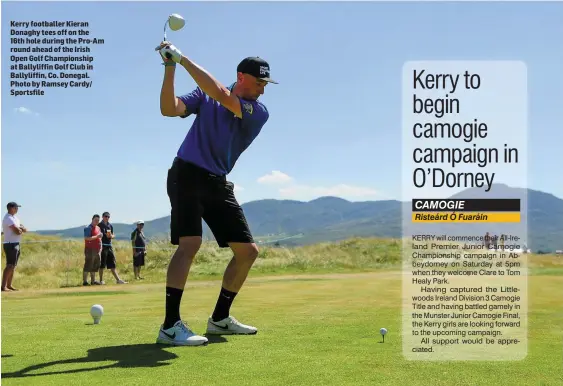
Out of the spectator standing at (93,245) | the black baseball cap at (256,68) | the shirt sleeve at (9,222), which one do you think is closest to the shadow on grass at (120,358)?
the black baseball cap at (256,68)

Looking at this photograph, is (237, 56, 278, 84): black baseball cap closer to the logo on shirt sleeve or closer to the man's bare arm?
the logo on shirt sleeve

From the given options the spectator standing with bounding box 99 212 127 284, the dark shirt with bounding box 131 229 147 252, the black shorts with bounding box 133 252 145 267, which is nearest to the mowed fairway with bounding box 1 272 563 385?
the spectator standing with bounding box 99 212 127 284

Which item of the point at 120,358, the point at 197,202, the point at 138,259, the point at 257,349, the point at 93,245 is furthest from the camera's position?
the point at 138,259

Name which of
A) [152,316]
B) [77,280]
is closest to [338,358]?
[152,316]

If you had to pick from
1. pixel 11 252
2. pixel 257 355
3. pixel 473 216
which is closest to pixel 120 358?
pixel 257 355

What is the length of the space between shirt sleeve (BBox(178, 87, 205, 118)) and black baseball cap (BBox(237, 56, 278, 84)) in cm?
49

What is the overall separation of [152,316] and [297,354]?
Result: 3.33m

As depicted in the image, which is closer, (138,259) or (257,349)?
(257,349)

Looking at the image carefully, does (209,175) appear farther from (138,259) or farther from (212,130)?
(138,259)

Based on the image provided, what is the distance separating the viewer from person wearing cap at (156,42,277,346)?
5758 mm

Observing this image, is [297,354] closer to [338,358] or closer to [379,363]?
[338,358]

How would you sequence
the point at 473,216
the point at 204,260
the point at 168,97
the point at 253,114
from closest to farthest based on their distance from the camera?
the point at 168,97, the point at 253,114, the point at 473,216, the point at 204,260

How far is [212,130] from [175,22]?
1115 mm

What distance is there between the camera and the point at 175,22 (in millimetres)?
6207
